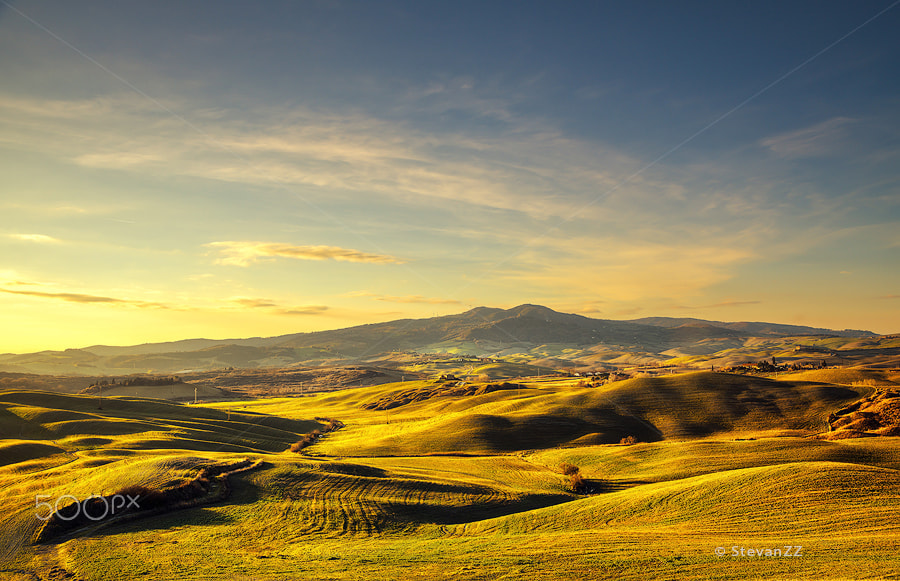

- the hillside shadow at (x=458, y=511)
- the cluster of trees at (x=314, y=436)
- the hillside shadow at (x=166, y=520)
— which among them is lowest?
the cluster of trees at (x=314, y=436)

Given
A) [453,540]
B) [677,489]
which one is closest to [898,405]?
[677,489]

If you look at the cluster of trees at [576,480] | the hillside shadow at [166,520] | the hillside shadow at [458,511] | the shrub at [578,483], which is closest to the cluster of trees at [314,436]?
the hillside shadow at [166,520]

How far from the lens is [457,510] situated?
152 ft

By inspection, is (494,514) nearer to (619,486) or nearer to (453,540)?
(453,540)

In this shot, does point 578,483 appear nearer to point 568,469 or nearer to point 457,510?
point 568,469

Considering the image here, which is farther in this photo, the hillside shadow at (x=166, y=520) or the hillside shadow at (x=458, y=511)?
the hillside shadow at (x=458, y=511)

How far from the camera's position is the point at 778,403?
116562mm

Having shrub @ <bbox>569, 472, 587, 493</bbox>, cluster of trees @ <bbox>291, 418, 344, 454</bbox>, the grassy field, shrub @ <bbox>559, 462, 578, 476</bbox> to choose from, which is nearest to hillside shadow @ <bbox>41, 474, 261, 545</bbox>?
the grassy field

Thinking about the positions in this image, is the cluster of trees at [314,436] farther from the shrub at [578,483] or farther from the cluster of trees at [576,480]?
the shrub at [578,483]

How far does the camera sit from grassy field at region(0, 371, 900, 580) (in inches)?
1142

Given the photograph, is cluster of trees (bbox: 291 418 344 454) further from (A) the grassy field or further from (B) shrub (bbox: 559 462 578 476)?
(B) shrub (bbox: 559 462 578 476)

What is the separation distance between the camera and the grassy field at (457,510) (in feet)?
95.1

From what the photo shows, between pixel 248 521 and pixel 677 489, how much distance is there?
123 ft

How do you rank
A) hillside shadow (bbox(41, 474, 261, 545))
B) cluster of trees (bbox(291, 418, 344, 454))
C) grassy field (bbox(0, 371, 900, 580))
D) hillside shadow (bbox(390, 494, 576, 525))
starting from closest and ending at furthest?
1. grassy field (bbox(0, 371, 900, 580))
2. hillside shadow (bbox(41, 474, 261, 545))
3. hillside shadow (bbox(390, 494, 576, 525))
4. cluster of trees (bbox(291, 418, 344, 454))
